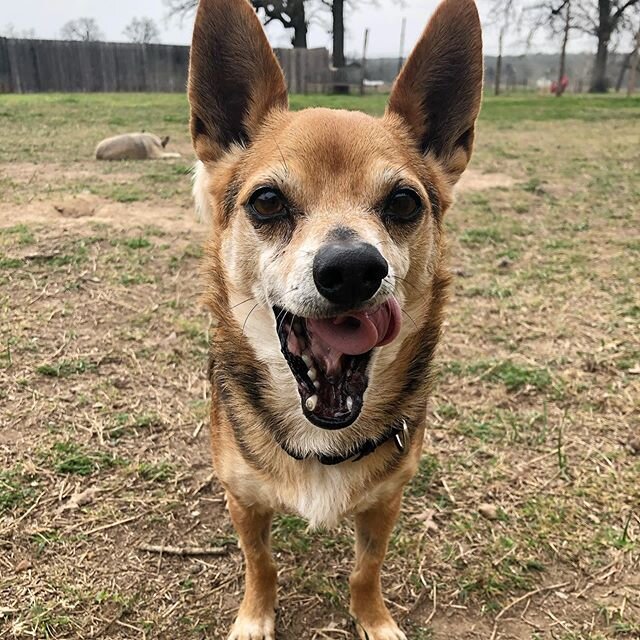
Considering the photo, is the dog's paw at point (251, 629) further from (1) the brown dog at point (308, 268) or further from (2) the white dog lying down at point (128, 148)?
(2) the white dog lying down at point (128, 148)

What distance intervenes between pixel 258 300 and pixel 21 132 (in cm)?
1213

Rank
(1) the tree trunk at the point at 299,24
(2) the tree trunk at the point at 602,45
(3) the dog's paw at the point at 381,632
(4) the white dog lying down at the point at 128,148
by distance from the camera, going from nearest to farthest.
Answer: (3) the dog's paw at the point at 381,632
(4) the white dog lying down at the point at 128,148
(1) the tree trunk at the point at 299,24
(2) the tree trunk at the point at 602,45

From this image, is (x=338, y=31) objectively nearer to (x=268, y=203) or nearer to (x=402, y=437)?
(x=268, y=203)

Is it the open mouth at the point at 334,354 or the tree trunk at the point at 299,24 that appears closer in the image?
the open mouth at the point at 334,354

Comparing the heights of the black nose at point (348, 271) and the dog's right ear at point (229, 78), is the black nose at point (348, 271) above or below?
below

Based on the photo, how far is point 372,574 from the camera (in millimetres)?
2406

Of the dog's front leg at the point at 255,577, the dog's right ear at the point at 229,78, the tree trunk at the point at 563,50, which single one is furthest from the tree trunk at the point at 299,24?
the dog's front leg at the point at 255,577

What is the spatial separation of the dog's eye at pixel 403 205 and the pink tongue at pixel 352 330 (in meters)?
0.34

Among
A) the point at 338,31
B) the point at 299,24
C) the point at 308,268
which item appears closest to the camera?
the point at 308,268

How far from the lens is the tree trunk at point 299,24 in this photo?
1291 inches

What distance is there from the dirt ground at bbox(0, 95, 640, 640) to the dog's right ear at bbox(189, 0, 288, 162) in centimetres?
161

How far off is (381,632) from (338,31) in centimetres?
3353

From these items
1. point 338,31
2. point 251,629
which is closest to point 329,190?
point 251,629

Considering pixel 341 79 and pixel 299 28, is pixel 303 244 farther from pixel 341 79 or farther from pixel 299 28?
pixel 299 28
